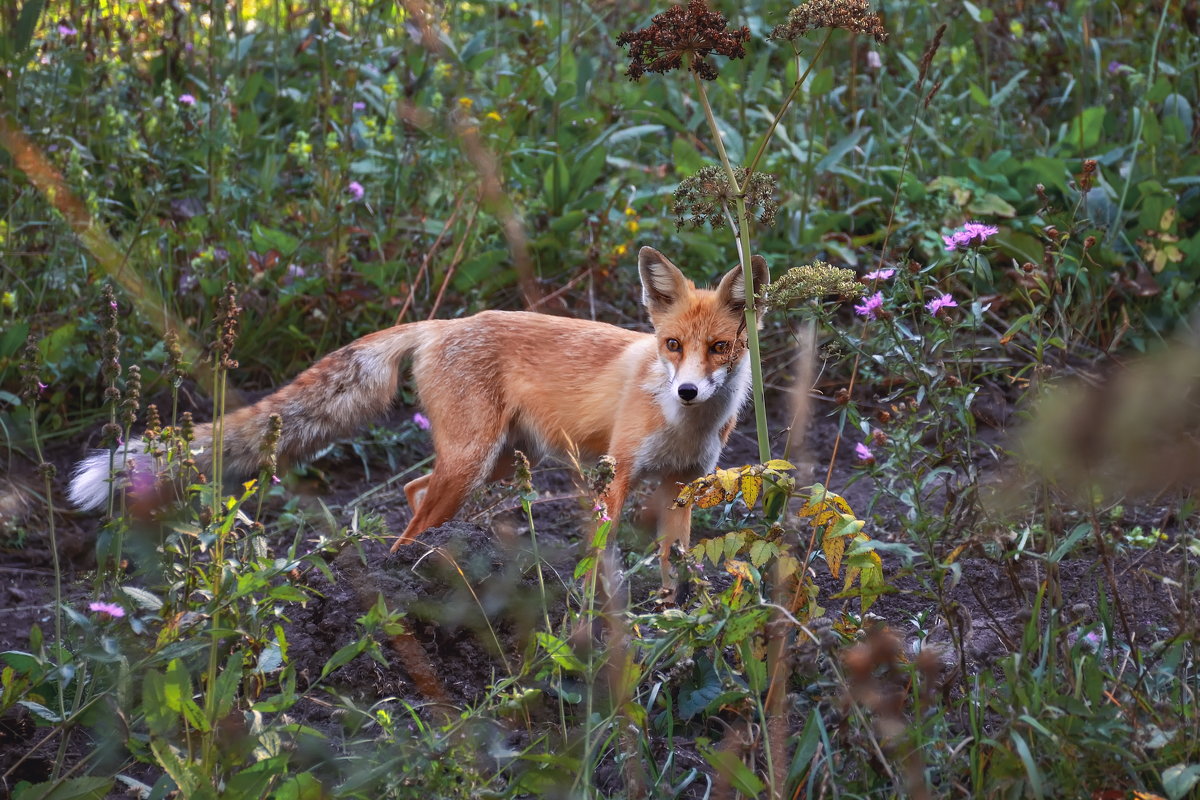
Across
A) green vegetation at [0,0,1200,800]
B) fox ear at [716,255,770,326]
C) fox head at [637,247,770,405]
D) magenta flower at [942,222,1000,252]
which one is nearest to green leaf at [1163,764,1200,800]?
green vegetation at [0,0,1200,800]

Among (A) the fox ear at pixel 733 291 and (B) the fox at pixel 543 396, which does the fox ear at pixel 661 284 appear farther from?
(A) the fox ear at pixel 733 291

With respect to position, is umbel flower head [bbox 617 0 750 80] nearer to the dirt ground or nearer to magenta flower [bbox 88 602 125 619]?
the dirt ground

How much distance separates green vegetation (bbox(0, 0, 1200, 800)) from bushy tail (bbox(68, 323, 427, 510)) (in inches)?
11.2

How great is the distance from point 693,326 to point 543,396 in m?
0.82

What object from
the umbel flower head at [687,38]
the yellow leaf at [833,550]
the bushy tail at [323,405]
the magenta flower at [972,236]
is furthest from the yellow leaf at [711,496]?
the bushy tail at [323,405]

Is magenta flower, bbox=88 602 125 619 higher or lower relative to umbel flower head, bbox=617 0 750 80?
lower

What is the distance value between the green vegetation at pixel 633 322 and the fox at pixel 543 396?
0.31 meters

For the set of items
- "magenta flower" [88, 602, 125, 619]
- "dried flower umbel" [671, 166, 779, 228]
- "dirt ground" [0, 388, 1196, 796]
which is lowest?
"dirt ground" [0, 388, 1196, 796]

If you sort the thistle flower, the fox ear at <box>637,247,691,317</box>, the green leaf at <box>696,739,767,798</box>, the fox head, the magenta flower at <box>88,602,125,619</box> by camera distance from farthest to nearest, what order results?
the fox ear at <box>637,247,691,317</box>, the fox head, the thistle flower, the magenta flower at <box>88,602,125,619</box>, the green leaf at <box>696,739,767,798</box>

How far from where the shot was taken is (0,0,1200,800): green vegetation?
2.38m

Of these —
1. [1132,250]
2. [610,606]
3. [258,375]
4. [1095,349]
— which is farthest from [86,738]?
[1132,250]

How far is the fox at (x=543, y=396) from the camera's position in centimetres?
450

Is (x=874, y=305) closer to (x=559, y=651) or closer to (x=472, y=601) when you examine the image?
Answer: (x=559, y=651)

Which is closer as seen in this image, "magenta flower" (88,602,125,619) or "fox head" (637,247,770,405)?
"magenta flower" (88,602,125,619)
